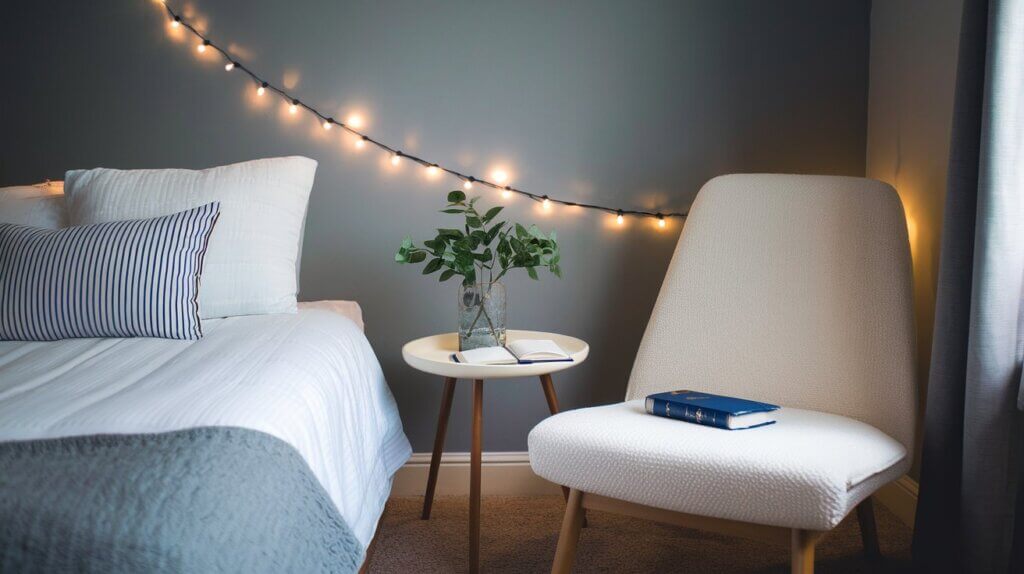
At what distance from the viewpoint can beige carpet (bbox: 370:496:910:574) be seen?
5.95ft

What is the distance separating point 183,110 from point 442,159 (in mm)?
756

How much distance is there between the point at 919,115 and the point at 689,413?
1073mm

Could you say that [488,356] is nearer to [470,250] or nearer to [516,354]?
[516,354]

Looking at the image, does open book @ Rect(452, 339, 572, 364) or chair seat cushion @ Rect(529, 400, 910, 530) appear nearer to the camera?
chair seat cushion @ Rect(529, 400, 910, 530)

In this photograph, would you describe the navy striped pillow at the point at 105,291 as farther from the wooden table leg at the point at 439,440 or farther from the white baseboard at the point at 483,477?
the white baseboard at the point at 483,477

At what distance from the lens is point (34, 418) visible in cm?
106

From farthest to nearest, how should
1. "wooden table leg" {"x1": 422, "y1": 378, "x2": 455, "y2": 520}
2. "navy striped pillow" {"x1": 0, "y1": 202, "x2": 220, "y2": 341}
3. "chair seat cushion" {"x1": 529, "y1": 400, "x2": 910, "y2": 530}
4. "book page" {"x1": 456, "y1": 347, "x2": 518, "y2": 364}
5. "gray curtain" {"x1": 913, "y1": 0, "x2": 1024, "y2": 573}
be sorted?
"wooden table leg" {"x1": 422, "y1": 378, "x2": 455, "y2": 520} < "book page" {"x1": 456, "y1": 347, "x2": 518, "y2": 364} < "navy striped pillow" {"x1": 0, "y1": 202, "x2": 220, "y2": 341} < "gray curtain" {"x1": 913, "y1": 0, "x2": 1024, "y2": 573} < "chair seat cushion" {"x1": 529, "y1": 400, "x2": 910, "y2": 530}

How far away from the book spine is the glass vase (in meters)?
0.51

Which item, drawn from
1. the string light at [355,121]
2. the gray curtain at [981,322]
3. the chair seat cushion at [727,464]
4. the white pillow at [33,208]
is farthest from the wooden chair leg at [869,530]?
the white pillow at [33,208]

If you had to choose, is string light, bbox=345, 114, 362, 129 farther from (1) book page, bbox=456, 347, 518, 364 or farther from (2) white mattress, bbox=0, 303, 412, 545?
(1) book page, bbox=456, 347, 518, 364

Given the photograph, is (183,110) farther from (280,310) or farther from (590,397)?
(590,397)

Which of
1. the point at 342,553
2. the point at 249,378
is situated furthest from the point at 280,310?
the point at 342,553

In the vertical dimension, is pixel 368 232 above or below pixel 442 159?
below

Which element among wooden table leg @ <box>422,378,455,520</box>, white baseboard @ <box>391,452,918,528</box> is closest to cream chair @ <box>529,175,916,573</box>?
wooden table leg @ <box>422,378,455,520</box>
